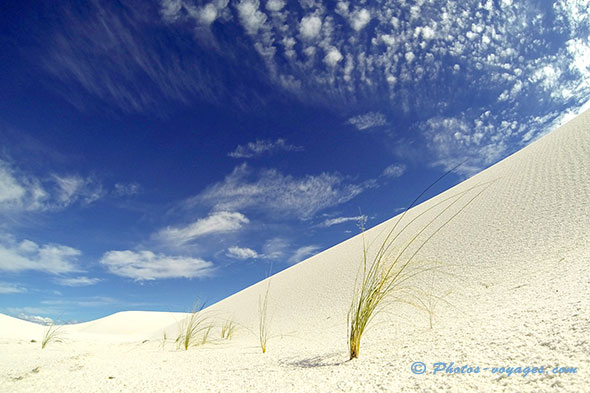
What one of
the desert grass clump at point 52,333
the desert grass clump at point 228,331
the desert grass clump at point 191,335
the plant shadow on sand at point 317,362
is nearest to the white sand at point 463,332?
the plant shadow on sand at point 317,362

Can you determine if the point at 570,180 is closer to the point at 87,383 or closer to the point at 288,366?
the point at 288,366

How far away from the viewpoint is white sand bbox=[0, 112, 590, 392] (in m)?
1.10

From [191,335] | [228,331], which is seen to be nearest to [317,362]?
[191,335]

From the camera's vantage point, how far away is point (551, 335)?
116 centimetres

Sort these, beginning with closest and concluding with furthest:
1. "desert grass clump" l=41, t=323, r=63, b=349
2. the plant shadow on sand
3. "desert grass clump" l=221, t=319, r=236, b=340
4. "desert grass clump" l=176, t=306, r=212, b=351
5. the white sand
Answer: the white sand → the plant shadow on sand → "desert grass clump" l=176, t=306, r=212, b=351 → "desert grass clump" l=221, t=319, r=236, b=340 → "desert grass clump" l=41, t=323, r=63, b=349

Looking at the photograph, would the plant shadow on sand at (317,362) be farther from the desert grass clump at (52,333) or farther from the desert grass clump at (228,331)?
the desert grass clump at (52,333)

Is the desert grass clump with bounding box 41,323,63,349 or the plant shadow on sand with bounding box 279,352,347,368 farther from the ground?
the desert grass clump with bounding box 41,323,63,349

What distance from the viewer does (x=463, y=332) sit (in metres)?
1.54

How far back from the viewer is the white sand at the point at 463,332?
3.62ft

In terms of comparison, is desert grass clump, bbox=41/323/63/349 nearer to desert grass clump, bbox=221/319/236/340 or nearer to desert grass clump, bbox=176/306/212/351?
desert grass clump, bbox=176/306/212/351

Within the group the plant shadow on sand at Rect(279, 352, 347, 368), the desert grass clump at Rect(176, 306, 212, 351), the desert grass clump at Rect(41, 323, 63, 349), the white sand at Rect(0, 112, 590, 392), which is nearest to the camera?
the white sand at Rect(0, 112, 590, 392)

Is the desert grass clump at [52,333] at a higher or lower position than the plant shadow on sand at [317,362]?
higher

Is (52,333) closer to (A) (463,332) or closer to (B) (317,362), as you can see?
(B) (317,362)

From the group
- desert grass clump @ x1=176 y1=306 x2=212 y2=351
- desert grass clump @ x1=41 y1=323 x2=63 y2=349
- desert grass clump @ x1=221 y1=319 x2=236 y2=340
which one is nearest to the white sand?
desert grass clump @ x1=221 y1=319 x2=236 y2=340
